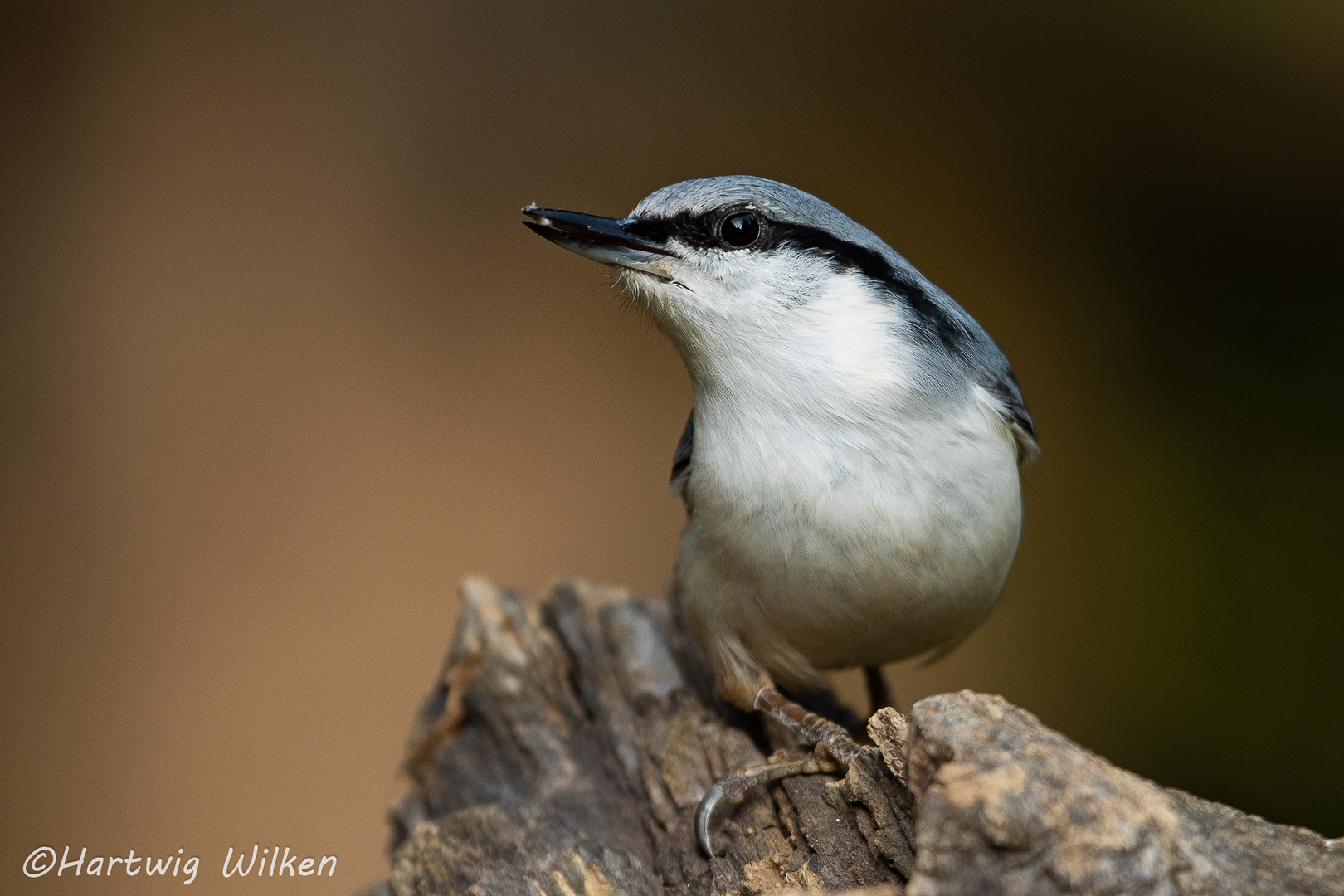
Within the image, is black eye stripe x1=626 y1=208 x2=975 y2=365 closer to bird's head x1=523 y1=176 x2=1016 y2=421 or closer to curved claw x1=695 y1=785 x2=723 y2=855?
bird's head x1=523 y1=176 x2=1016 y2=421

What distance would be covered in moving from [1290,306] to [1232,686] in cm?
165

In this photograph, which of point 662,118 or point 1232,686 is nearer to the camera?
point 1232,686

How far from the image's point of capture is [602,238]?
7.00ft

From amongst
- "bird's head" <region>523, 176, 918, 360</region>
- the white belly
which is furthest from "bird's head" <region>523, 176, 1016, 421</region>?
the white belly

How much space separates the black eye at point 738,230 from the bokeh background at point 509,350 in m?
3.00

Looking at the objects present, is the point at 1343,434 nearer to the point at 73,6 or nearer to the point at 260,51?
the point at 260,51

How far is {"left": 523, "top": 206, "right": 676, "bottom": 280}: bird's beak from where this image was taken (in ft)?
6.97

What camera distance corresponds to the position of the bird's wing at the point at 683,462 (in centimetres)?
237

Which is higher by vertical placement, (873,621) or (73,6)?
(73,6)

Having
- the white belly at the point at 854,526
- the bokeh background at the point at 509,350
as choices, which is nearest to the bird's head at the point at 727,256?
the white belly at the point at 854,526

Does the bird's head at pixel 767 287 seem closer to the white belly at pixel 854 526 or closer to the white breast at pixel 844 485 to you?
the white breast at pixel 844 485

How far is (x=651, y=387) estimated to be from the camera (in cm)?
532

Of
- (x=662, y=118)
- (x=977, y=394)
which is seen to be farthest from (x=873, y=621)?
(x=662, y=118)

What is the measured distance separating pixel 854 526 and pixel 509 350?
11.3 ft
